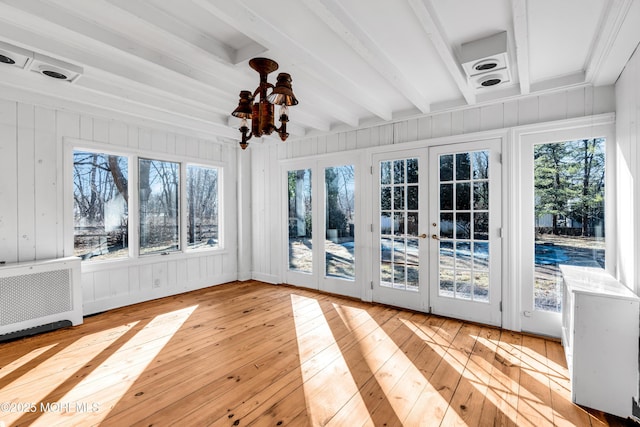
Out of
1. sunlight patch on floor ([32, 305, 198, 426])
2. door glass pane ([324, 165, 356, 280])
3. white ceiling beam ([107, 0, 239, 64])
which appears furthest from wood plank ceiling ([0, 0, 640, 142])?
sunlight patch on floor ([32, 305, 198, 426])

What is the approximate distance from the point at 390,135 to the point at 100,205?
3896 millimetres

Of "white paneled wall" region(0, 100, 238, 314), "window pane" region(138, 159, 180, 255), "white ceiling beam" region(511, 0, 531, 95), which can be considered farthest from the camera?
"window pane" region(138, 159, 180, 255)

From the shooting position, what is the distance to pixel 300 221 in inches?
202

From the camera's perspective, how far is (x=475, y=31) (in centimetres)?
226

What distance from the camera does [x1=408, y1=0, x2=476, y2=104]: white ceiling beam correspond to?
1879mm

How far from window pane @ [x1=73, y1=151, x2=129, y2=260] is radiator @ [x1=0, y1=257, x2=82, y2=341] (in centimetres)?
50

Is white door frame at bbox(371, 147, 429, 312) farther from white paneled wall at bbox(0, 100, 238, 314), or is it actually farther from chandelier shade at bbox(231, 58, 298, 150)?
white paneled wall at bbox(0, 100, 238, 314)

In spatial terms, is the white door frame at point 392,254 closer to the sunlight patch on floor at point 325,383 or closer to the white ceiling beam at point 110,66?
the sunlight patch on floor at point 325,383

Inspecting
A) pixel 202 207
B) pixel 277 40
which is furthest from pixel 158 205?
pixel 277 40

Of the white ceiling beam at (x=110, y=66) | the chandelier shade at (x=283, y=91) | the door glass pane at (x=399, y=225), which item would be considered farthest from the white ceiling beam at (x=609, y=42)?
the white ceiling beam at (x=110, y=66)

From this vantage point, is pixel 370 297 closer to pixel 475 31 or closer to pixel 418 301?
pixel 418 301

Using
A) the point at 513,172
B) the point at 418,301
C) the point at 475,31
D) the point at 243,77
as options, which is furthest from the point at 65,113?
the point at 513,172

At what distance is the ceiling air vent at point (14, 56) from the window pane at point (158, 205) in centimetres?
200

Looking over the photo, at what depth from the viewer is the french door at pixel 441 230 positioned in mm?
3506
